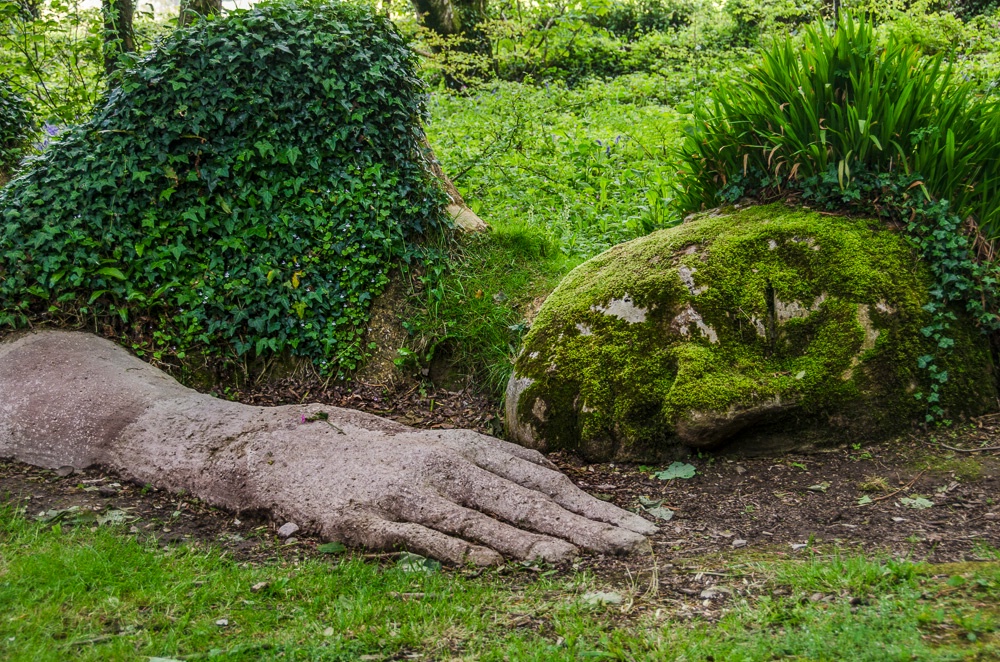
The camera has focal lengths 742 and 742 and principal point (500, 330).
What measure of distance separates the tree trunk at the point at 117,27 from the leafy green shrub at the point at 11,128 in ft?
3.33

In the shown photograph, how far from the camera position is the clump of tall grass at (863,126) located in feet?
15.3

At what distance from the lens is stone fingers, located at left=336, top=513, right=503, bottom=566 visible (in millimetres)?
3609

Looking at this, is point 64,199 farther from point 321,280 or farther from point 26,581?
point 26,581

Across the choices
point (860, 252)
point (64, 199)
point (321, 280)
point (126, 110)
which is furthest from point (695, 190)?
point (64, 199)

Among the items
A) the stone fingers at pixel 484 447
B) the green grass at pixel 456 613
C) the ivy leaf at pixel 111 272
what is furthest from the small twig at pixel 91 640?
the ivy leaf at pixel 111 272

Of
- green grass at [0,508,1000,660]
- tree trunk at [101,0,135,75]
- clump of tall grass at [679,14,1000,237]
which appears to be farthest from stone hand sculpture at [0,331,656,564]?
tree trunk at [101,0,135,75]

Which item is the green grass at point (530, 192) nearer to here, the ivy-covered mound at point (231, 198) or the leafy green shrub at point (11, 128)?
the ivy-covered mound at point (231, 198)

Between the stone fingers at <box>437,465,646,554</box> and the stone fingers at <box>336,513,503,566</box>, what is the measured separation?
0.33 meters

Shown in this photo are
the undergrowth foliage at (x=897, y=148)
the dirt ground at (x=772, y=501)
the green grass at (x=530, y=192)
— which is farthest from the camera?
the green grass at (x=530, y=192)

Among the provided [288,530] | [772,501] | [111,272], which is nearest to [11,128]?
[111,272]

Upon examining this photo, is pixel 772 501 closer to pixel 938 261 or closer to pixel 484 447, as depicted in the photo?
pixel 484 447

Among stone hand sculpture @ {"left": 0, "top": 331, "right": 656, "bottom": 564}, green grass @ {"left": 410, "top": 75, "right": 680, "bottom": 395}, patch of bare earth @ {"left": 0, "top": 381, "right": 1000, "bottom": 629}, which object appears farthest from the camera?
green grass @ {"left": 410, "top": 75, "right": 680, "bottom": 395}

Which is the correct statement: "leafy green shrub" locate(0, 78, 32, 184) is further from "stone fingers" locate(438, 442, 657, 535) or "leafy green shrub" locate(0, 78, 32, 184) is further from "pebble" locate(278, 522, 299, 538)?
"stone fingers" locate(438, 442, 657, 535)

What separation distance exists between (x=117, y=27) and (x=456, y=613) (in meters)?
6.79
